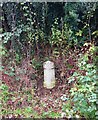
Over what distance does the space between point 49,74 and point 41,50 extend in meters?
0.26

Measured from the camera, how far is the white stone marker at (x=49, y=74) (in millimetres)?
2309

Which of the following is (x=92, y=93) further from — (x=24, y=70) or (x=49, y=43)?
(x=49, y=43)

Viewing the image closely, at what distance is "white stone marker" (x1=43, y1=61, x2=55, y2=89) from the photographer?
231 cm

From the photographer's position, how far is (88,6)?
2.38 m

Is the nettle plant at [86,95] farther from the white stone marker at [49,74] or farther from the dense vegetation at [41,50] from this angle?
the white stone marker at [49,74]

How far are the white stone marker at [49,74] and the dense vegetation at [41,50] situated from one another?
1.4 inches

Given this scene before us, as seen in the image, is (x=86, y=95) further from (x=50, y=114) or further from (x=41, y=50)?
(x=41, y=50)

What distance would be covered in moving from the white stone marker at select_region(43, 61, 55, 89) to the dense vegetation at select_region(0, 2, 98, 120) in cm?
4

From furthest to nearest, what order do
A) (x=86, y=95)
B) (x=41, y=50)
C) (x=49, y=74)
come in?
(x=41, y=50) → (x=49, y=74) → (x=86, y=95)

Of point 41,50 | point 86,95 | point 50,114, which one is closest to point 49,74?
point 41,50

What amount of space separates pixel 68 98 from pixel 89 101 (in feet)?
0.86

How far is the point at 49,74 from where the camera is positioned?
2355mm

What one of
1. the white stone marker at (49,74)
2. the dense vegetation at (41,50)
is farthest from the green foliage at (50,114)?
the white stone marker at (49,74)

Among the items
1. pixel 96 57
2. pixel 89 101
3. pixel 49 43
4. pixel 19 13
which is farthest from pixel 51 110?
pixel 19 13
